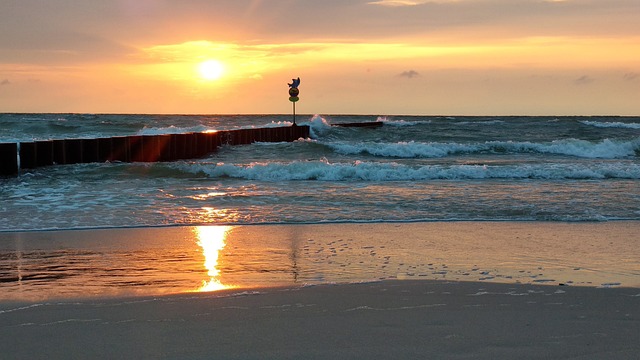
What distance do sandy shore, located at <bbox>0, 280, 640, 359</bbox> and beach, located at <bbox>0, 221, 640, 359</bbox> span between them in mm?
11

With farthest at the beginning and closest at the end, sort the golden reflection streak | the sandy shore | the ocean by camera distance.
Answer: the ocean, the golden reflection streak, the sandy shore

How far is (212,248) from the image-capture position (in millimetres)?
7043

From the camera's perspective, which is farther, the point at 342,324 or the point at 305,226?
the point at 305,226

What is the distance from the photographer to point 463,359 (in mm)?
3398

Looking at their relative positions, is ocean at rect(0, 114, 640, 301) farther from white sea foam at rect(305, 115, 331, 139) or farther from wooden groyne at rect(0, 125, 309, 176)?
white sea foam at rect(305, 115, 331, 139)

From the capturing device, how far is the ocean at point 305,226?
5.62m

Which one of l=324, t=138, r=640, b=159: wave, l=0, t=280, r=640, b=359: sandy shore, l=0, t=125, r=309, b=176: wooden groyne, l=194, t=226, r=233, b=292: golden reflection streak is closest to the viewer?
l=0, t=280, r=640, b=359: sandy shore

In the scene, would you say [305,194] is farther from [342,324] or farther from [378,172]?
[342,324]

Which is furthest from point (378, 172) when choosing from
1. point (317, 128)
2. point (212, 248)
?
point (317, 128)

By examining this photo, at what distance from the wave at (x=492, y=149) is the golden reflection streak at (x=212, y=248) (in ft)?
54.7

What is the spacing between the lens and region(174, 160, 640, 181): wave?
15.4 meters

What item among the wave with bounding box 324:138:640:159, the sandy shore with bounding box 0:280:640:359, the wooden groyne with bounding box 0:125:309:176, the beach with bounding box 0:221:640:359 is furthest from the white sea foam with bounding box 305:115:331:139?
the sandy shore with bounding box 0:280:640:359

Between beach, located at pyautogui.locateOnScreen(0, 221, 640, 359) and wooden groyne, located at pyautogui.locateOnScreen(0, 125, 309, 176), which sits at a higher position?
wooden groyne, located at pyautogui.locateOnScreen(0, 125, 309, 176)

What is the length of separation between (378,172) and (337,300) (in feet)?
36.6
